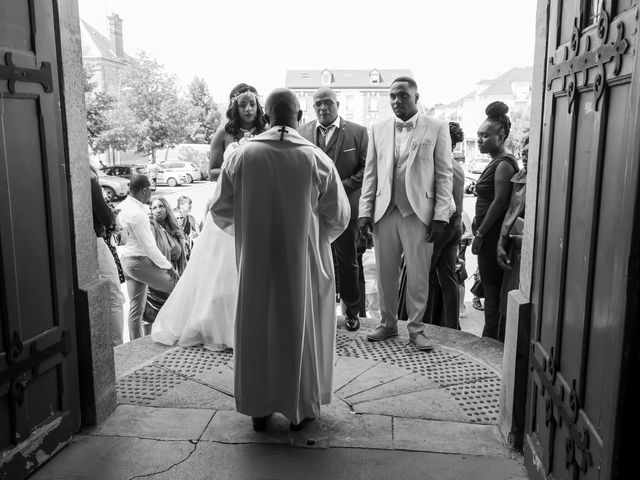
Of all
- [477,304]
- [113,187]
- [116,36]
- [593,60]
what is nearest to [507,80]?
[116,36]

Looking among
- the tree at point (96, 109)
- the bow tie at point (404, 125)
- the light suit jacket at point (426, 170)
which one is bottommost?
the light suit jacket at point (426, 170)

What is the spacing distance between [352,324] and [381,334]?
0.42 metres

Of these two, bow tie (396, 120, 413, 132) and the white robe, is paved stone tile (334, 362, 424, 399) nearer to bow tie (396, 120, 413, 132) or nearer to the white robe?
the white robe

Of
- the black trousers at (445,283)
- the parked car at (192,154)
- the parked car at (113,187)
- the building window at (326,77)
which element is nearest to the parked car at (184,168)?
the parked car at (192,154)

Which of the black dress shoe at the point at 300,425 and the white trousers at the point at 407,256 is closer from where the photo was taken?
the black dress shoe at the point at 300,425

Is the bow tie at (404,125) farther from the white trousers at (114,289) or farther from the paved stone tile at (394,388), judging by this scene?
the white trousers at (114,289)

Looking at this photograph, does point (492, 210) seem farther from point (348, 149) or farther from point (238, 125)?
point (238, 125)

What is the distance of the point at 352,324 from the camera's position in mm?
5371

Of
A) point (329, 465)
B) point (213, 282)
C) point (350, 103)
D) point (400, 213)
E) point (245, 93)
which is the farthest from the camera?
point (350, 103)

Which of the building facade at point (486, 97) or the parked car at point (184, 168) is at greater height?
the building facade at point (486, 97)

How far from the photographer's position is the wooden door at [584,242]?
5.81 feet

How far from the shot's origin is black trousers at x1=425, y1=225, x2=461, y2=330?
559 centimetres

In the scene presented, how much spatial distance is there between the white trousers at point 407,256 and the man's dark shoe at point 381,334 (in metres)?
0.20

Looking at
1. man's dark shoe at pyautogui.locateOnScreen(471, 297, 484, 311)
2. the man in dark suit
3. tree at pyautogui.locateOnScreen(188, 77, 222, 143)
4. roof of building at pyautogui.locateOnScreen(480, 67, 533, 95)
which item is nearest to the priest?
the man in dark suit
